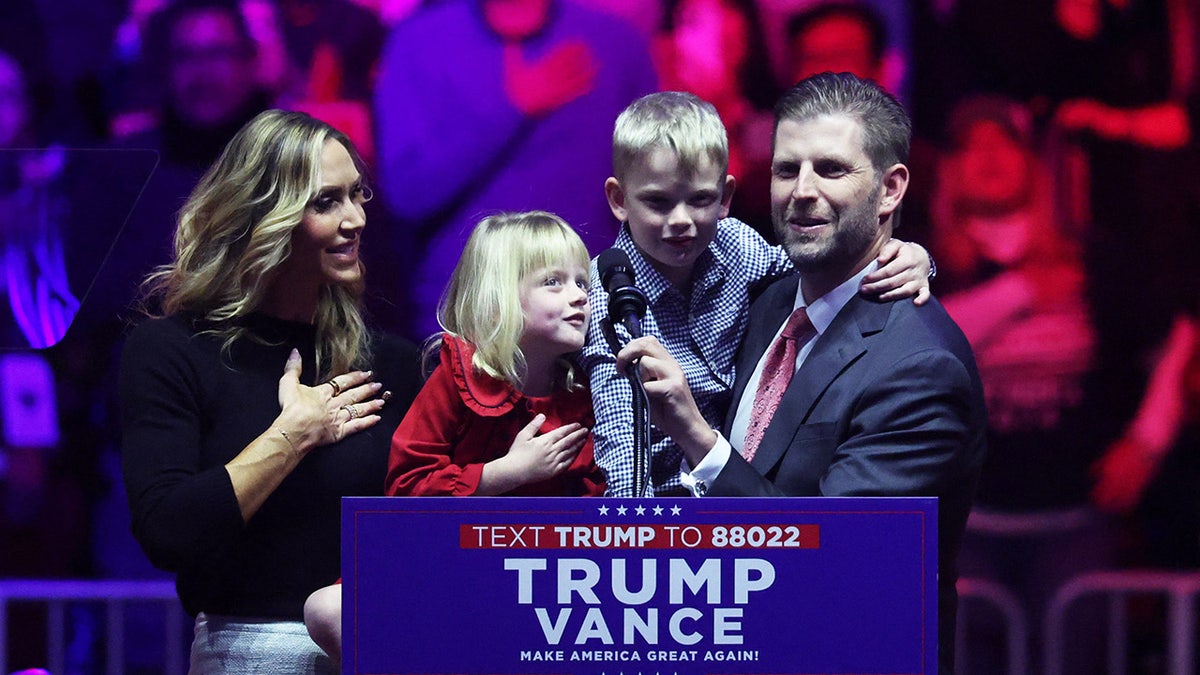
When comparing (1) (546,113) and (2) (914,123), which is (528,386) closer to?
(1) (546,113)

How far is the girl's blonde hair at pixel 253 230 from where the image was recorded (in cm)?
258

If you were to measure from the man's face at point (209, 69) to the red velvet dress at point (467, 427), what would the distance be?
2.36 metres

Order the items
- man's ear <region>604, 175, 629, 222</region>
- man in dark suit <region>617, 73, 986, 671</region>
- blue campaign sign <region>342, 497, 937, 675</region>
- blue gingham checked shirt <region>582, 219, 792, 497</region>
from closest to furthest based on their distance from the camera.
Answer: blue campaign sign <region>342, 497, 937, 675</region> → man in dark suit <region>617, 73, 986, 671</region> → blue gingham checked shirt <region>582, 219, 792, 497</region> → man's ear <region>604, 175, 629, 222</region>

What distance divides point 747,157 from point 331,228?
2.20 meters

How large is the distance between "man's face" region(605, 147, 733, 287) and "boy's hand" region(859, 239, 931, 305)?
15.0 inches

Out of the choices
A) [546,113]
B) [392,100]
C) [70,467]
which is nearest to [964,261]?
[546,113]

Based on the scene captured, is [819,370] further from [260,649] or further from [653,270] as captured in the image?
[260,649]

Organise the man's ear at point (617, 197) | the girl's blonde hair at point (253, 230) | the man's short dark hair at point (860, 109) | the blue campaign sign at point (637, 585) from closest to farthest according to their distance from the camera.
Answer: the blue campaign sign at point (637, 585)
the man's short dark hair at point (860, 109)
the girl's blonde hair at point (253, 230)
the man's ear at point (617, 197)

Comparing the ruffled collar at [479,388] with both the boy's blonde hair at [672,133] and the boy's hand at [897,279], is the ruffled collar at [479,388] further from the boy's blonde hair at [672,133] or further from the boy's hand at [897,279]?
the boy's hand at [897,279]

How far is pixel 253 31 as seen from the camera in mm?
4605

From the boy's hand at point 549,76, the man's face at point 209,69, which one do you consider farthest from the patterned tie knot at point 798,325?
the man's face at point 209,69

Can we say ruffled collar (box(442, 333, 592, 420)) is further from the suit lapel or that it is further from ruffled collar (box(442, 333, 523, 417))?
the suit lapel

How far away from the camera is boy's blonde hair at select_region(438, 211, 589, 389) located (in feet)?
8.32

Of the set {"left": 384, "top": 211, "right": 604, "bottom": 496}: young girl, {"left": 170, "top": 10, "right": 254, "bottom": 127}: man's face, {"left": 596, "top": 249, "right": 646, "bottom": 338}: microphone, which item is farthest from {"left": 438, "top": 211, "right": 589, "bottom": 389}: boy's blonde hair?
{"left": 170, "top": 10, "right": 254, "bottom": 127}: man's face
